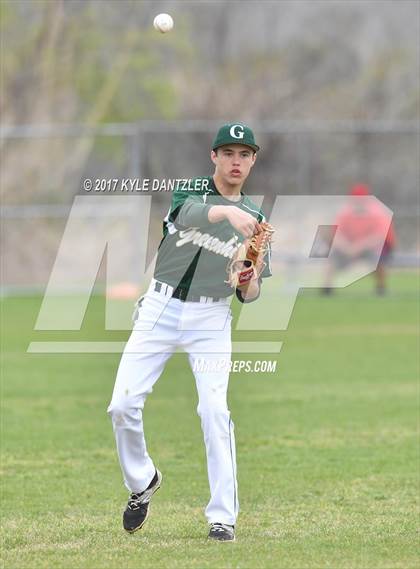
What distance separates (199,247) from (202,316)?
1.32ft

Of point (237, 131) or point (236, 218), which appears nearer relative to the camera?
point (236, 218)

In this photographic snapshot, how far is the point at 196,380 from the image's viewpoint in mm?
6391

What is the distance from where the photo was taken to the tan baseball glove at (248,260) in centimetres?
621

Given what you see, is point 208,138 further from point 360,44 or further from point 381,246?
point 360,44

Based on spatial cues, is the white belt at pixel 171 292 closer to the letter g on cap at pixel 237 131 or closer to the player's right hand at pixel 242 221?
the player's right hand at pixel 242 221

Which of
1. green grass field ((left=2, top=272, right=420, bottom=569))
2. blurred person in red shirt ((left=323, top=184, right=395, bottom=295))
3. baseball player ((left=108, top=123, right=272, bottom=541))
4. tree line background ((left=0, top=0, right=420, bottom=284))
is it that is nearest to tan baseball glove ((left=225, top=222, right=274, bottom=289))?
baseball player ((left=108, top=123, right=272, bottom=541))

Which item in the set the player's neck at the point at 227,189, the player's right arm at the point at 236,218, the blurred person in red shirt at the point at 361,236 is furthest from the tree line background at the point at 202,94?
the player's right arm at the point at 236,218

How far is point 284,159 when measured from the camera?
29094 millimetres

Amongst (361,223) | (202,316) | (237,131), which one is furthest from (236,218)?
(361,223)

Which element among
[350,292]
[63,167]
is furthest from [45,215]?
[350,292]

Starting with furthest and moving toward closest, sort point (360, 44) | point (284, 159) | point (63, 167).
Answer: point (360, 44) < point (284, 159) < point (63, 167)

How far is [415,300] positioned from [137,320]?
53.3 ft

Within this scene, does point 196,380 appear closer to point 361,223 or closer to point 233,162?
point 233,162

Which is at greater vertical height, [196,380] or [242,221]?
[242,221]
